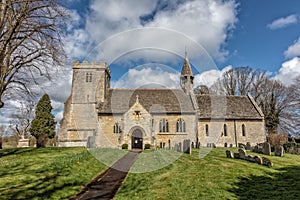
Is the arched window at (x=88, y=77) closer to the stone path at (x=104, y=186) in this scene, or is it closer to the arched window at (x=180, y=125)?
the arched window at (x=180, y=125)

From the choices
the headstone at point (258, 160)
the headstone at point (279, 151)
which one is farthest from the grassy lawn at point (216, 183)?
the headstone at point (279, 151)

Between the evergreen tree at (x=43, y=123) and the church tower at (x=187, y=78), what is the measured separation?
21.9 meters

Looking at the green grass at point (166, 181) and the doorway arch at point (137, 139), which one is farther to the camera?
the doorway arch at point (137, 139)

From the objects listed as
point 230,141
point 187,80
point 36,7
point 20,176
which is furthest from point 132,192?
point 187,80

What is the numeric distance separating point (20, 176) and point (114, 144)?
21.1 metres

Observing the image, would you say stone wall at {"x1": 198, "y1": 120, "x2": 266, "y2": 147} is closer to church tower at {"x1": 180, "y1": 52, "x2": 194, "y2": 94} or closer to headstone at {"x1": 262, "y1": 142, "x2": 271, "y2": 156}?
church tower at {"x1": 180, "y1": 52, "x2": 194, "y2": 94}

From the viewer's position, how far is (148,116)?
28.6m

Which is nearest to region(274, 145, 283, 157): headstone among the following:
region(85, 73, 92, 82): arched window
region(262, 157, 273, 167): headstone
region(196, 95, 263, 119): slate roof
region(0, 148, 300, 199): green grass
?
region(0, 148, 300, 199): green grass

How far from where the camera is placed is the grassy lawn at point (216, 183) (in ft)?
25.6

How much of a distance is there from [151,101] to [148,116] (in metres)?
5.43

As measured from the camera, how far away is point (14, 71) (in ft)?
45.9

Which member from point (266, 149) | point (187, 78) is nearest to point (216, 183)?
point (266, 149)

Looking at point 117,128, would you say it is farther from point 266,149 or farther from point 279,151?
point 279,151

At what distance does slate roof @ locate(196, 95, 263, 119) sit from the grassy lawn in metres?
21.6
